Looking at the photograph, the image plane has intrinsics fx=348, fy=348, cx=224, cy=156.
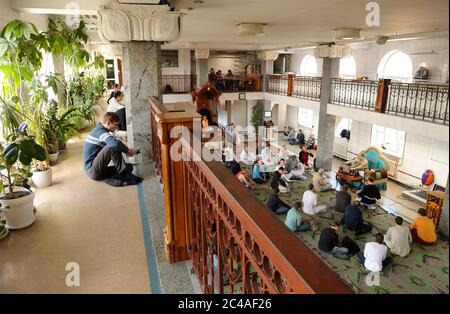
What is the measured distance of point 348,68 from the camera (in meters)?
18.2

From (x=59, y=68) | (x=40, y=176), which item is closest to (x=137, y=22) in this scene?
(x=40, y=176)

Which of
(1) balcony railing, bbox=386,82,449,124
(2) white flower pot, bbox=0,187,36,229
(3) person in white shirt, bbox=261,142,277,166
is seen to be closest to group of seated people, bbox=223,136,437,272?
(3) person in white shirt, bbox=261,142,277,166

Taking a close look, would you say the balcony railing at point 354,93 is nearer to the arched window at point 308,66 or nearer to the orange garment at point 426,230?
the orange garment at point 426,230

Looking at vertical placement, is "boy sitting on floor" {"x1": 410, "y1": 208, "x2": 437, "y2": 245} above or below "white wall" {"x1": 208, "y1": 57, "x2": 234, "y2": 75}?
below

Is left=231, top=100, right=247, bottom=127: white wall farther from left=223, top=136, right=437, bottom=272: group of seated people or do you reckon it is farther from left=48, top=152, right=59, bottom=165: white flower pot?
left=48, top=152, right=59, bottom=165: white flower pot

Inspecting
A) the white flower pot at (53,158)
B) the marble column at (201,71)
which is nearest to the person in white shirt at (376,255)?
the white flower pot at (53,158)

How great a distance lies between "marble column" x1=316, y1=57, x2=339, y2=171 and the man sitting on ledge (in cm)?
1144

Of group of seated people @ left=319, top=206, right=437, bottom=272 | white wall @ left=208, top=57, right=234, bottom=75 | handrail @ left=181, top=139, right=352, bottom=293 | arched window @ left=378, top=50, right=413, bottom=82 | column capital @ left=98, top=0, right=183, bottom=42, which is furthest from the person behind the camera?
white wall @ left=208, top=57, right=234, bottom=75

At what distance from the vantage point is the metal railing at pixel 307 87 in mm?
15977

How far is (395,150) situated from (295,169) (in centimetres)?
596

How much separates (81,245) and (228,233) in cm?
226

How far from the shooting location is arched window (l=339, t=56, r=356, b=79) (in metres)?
17.7
